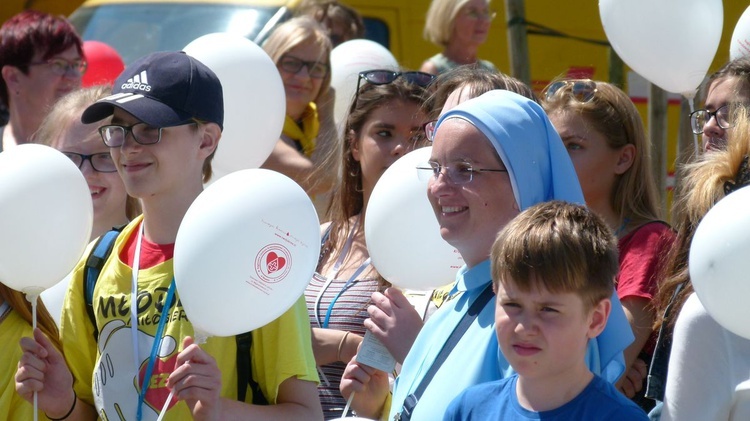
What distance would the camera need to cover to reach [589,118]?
3.80 metres

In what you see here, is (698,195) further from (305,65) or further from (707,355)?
(305,65)

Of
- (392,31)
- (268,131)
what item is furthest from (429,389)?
(392,31)

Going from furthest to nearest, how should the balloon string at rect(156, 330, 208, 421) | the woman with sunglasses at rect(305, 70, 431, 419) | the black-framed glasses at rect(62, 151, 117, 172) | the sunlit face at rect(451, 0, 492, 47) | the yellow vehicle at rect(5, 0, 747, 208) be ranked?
1. the yellow vehicle at rect(5, 0, 747, 208)
2. the sunlit face at rect(451, 0, 492, 47)
3. the black-framed glasses at rect(62, 151, 117, 172)
4. the woman with sunglasses at rect(305, 70, 431, 419)
5. the balloon string at rect(156, 330, 208, 421)

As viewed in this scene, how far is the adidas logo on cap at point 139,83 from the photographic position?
317 cm

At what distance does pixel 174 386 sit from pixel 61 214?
2.61 feet

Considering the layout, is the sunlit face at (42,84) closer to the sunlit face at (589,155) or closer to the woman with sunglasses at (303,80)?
the woman with sunglasses at (303,80)

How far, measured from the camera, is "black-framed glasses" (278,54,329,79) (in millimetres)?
5656

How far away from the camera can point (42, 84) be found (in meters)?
5.57

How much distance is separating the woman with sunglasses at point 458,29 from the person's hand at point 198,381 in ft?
14.2

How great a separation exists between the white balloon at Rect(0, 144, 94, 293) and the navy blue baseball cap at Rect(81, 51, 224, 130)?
0.73 ft

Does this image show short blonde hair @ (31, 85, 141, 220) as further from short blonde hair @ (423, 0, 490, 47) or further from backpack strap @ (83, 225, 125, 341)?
short blonde hair @ (423, 0, 490, 47)

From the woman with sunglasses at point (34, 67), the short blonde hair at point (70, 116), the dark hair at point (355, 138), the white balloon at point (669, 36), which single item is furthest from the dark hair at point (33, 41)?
the white balloon at point (669, 36)

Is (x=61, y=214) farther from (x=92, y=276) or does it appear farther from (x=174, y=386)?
(x=174, y=386)

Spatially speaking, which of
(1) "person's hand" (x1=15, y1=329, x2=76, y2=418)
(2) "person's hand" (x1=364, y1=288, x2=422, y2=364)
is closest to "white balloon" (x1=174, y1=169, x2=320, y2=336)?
(2) "person's hand" (x1=364, y1=288, x2=422, y2=364)
